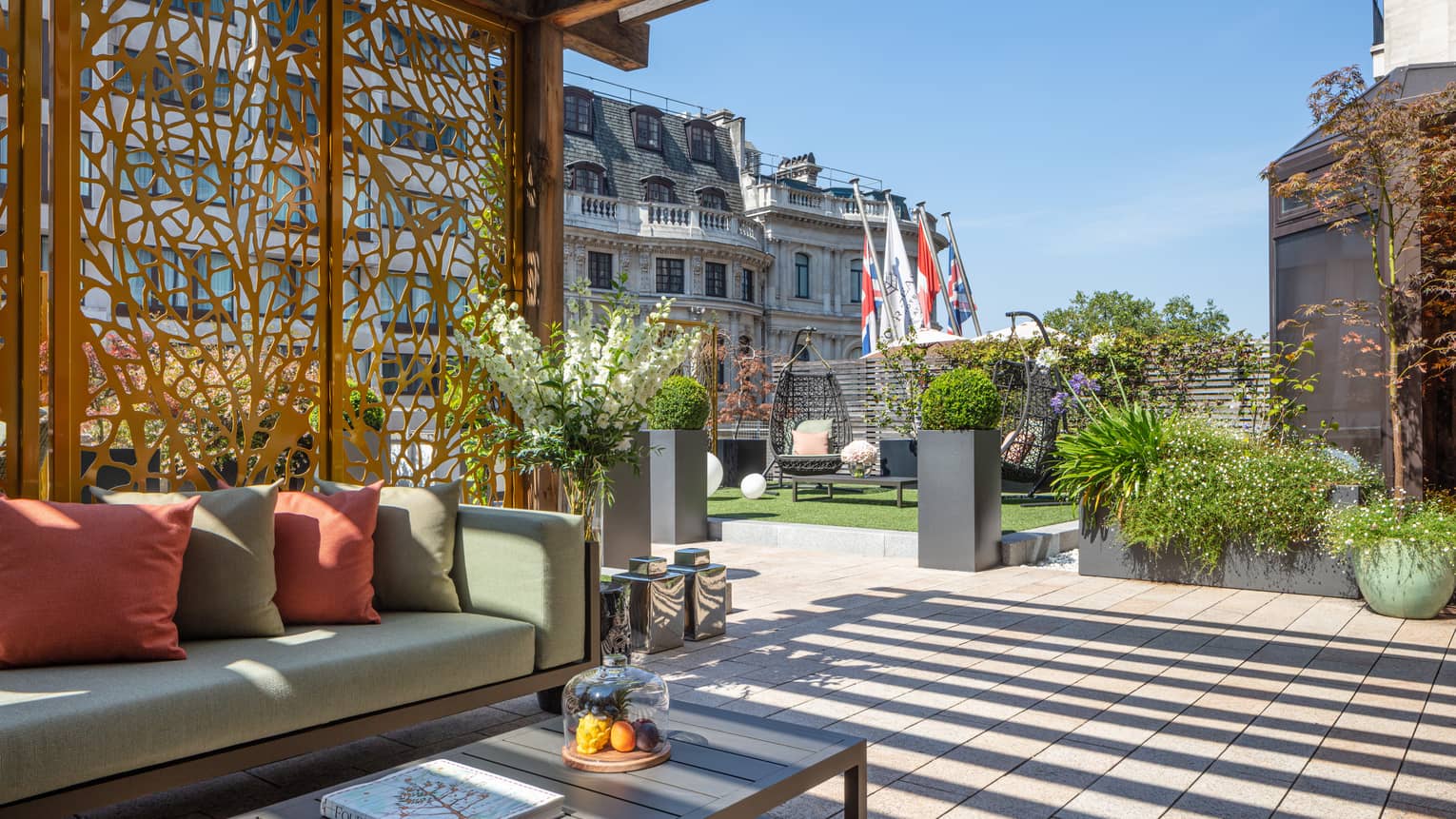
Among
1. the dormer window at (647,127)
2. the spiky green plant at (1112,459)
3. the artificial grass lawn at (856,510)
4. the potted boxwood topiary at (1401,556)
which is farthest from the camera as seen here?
the dormer window at (647,127)

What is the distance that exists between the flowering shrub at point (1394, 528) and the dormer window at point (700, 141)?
31.0 metres

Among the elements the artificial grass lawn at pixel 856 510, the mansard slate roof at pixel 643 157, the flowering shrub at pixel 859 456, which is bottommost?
the artificial grass lawn at pixel 856 510

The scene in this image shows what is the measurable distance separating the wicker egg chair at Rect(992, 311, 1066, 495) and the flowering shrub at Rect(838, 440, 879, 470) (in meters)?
1.74

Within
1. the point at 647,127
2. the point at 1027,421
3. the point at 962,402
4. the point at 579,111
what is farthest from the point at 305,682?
the point at 647,127

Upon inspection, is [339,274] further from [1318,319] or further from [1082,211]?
[1082,211]

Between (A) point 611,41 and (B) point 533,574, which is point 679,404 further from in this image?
(B) point 533,574

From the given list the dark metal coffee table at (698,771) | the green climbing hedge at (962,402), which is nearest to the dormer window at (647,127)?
the green climbing hedge at (962,402)

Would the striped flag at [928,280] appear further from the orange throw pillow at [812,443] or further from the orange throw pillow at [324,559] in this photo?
the orange throw pillow at [324,559]

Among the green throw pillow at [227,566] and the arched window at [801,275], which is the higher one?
the arched window at [801,275]

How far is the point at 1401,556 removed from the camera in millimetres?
4914

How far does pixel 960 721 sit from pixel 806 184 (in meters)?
34.8

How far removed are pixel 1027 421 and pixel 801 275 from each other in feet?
84.6

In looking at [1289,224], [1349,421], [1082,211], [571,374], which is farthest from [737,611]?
[1082,211]

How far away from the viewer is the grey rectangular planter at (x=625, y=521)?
667cm
